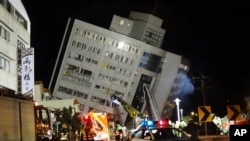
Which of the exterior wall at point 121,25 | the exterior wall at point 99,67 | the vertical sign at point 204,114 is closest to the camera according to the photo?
the vertical sign at point 204,114

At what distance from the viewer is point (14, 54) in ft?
148

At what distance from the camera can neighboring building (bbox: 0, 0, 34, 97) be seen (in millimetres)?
40344

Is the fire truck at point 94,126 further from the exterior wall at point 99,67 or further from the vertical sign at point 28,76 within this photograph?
the exterior wall at point 99,67

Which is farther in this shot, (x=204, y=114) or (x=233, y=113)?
(x=204, y=114)

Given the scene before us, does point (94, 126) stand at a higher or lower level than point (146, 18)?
lower

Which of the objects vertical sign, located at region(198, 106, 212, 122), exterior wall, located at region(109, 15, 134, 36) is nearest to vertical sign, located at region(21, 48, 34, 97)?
vertical sign, located at region(198, 106, 212, 122)

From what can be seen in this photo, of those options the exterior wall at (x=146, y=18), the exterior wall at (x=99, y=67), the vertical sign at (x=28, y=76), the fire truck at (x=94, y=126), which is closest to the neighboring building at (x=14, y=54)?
the vertical sign at (x=28, y=76)

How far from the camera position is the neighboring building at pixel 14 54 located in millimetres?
40344

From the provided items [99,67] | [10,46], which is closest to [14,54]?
[10,46]

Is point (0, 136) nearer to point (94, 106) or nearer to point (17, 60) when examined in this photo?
point (17, 60)

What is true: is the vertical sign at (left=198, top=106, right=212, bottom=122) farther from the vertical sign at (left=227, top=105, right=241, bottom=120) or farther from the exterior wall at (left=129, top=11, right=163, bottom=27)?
the exterior wall at (left=129, top=11, right=163, bottom=27)

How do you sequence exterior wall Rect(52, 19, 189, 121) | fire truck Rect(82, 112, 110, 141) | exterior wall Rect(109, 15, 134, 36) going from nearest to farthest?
fire truck Rect(82, 112, 110, 141), exterior wall Rect(52, 19, 189, 121), exterior wall Rect(109, 15, 134, 36)

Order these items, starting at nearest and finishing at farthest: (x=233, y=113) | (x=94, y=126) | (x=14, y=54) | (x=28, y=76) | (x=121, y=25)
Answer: (x=233, y=113), (x=94, y=126), (x=28, y=76), (x=14, y=54), (x=121, y=25)

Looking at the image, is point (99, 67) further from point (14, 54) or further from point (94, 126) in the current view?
point (94, 126)
